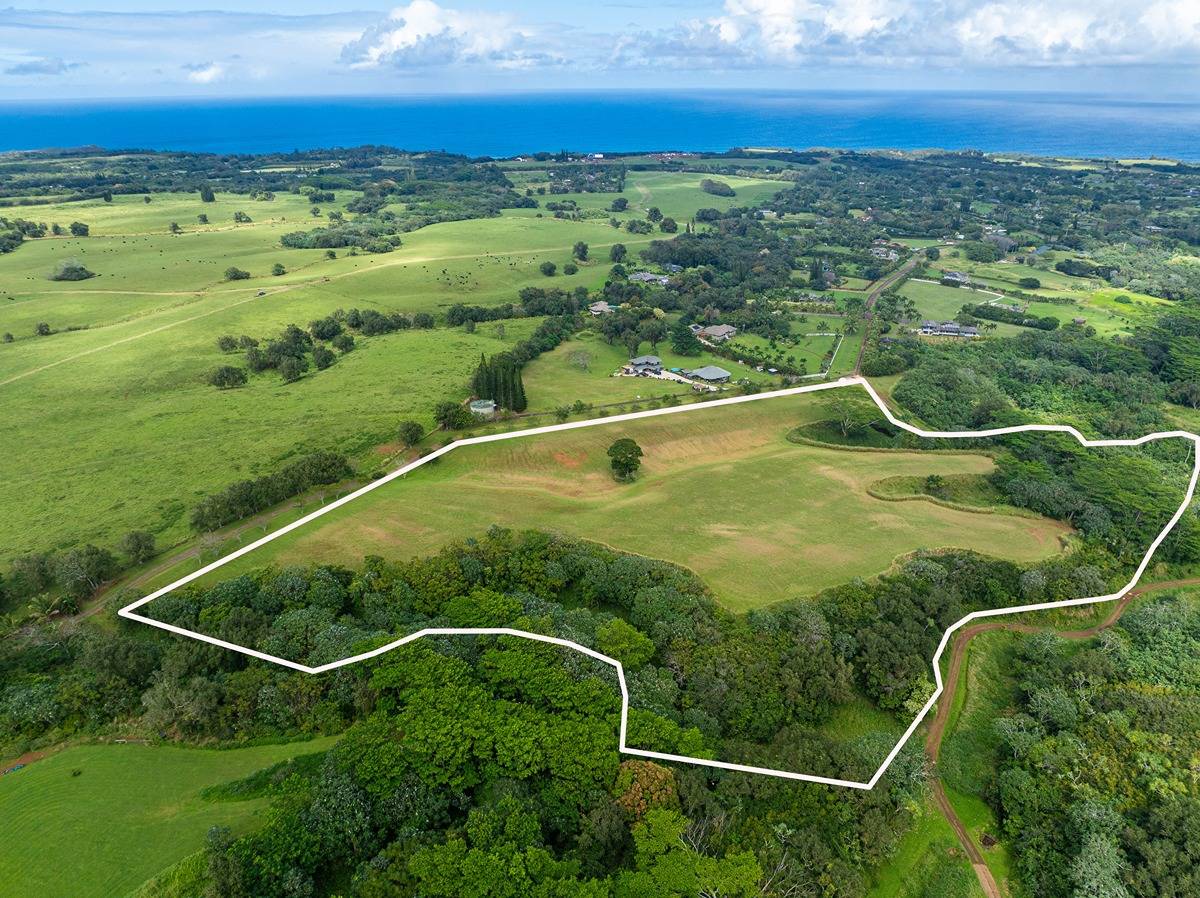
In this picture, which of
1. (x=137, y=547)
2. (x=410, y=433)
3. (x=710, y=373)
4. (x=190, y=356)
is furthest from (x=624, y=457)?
(x=190, y=356)

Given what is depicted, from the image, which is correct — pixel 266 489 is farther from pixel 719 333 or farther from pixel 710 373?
pixel 719 333

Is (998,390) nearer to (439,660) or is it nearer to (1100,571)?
(1100,571)

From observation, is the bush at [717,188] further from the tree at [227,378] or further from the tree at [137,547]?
the tree at [137,547]

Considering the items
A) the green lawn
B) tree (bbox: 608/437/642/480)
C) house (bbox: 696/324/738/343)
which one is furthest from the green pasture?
the green lawn

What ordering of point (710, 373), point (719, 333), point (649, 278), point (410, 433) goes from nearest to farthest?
point (410, 433) → point (710, 373) → point (719, 333) → point (649, 278)

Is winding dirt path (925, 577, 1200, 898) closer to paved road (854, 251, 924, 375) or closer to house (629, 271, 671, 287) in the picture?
paved road (854, 251, 924, 375)

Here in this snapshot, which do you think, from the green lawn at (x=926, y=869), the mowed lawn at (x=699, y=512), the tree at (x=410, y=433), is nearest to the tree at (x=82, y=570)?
the mowed lawn at (x=699, y=512)
